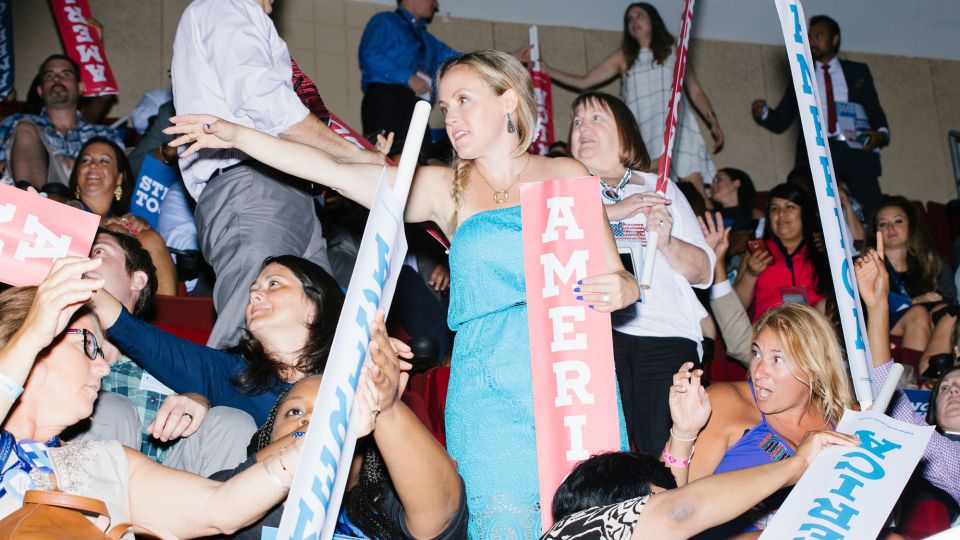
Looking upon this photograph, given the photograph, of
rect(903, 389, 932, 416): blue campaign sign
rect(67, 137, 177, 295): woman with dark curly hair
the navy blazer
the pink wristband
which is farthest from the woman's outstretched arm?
the navy blazer

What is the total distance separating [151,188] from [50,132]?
126 cm

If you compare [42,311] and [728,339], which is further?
[728,339]

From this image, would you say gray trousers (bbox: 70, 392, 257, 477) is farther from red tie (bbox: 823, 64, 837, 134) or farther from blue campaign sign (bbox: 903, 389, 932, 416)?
red tie (bbox: 823, 64, 837, 134)

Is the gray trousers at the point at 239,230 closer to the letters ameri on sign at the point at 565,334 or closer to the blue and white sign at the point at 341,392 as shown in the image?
the letters ameri on sign at the point at 565,334

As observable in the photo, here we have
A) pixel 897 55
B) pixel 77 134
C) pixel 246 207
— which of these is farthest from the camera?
pixel 897 55

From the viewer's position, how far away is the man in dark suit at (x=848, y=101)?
24.6 ft

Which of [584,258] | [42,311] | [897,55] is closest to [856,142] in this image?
[897,55]

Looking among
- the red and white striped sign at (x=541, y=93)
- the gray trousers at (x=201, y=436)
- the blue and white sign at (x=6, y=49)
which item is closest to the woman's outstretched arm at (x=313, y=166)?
the gray trousers at (x=201, y=436)

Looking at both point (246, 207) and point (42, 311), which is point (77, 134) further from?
point (42, 311)

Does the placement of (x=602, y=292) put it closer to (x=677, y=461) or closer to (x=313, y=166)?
(x=677, y=461)

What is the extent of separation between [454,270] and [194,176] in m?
1.36

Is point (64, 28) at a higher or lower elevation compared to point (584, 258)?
higher

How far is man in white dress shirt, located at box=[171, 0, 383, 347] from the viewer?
3.41 metres

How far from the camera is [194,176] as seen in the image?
3561 millimetres
